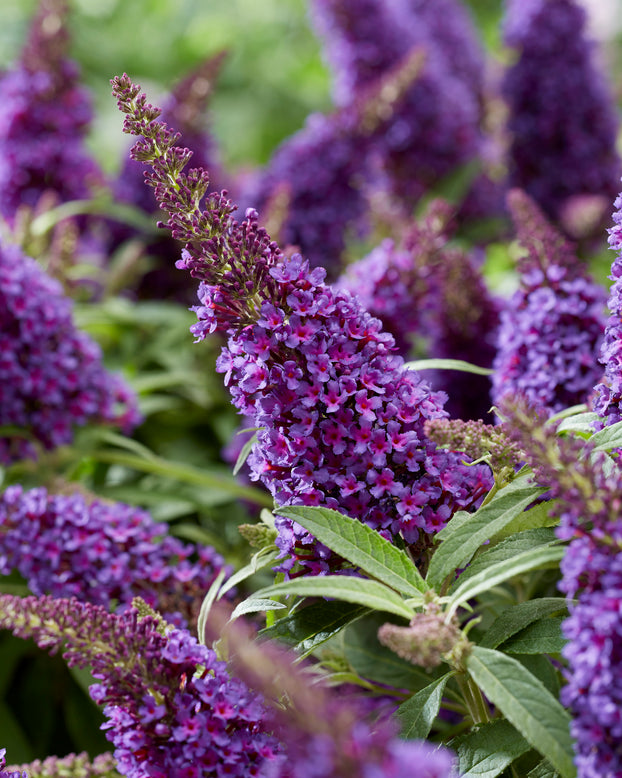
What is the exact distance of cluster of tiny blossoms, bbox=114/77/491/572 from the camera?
837mm

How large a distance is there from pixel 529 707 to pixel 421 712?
6.4 inches

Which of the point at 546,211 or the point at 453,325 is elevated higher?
the point at 546,211

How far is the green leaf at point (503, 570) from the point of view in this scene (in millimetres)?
699

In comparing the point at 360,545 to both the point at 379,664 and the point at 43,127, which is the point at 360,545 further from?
the point at 43,127

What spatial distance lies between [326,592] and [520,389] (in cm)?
49

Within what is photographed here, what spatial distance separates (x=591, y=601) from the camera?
0.64 metres

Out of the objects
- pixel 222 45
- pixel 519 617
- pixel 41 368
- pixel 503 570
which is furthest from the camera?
pixel 222 45

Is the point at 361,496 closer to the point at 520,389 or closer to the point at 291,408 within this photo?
the point at 291,408

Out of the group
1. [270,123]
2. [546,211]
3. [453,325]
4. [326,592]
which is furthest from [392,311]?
[270,123]

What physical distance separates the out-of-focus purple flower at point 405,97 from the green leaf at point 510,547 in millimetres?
1603

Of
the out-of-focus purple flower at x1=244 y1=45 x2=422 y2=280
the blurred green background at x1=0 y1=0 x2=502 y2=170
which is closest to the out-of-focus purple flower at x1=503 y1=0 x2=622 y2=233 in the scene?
the out-of-focus purple flower at x1=244 y1=45 x2=422 y2=280

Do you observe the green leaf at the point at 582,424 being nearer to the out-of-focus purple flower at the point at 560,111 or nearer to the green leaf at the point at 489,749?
the green leaf at the point at 489,749

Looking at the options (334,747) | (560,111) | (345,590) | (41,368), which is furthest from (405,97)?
(334,747)

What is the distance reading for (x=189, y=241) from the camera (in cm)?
83
